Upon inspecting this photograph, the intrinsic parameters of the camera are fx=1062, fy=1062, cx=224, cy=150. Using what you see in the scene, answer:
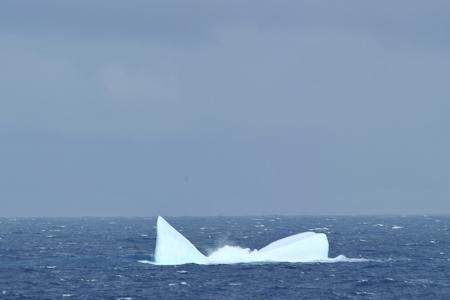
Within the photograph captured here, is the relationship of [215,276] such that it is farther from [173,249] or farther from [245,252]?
[245,252]

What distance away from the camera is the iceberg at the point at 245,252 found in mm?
121281

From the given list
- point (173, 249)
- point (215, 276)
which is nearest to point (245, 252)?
point (173, 249)

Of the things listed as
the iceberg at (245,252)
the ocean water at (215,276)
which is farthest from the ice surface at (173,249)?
the ocean water at (215,276)

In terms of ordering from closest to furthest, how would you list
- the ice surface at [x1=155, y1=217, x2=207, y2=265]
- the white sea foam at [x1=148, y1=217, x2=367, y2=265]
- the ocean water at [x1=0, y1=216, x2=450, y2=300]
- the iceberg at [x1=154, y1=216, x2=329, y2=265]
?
the ocean water at [x1=0, y1=216, x2=450, y2=300] < the ice surface at [x1=155, y1=217, x2=207, y2=265] < the iceberg at [x1=154, y1=216, x2=329, y2=265] < the white sea foam at [x1=148, y1=217, x2=367, y2=265]

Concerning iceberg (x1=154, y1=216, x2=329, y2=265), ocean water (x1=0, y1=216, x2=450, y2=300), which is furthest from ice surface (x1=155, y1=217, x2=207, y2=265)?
ocean water (x1=0, y1=216, x2=450, y2=300)

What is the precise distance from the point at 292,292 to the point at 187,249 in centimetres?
2822

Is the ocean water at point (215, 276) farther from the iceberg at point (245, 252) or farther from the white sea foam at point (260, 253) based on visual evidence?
the iceberg at point (245, 252)

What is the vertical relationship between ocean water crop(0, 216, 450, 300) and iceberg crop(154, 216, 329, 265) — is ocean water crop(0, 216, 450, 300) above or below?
below

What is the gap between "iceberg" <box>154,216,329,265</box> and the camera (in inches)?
4775

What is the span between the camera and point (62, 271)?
113938 millimetres

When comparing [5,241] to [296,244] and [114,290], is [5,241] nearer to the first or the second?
[296,244]

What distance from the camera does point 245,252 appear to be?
129125mm

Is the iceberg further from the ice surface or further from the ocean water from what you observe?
the ocean water

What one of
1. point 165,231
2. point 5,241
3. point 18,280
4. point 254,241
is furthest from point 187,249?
point 5,241
